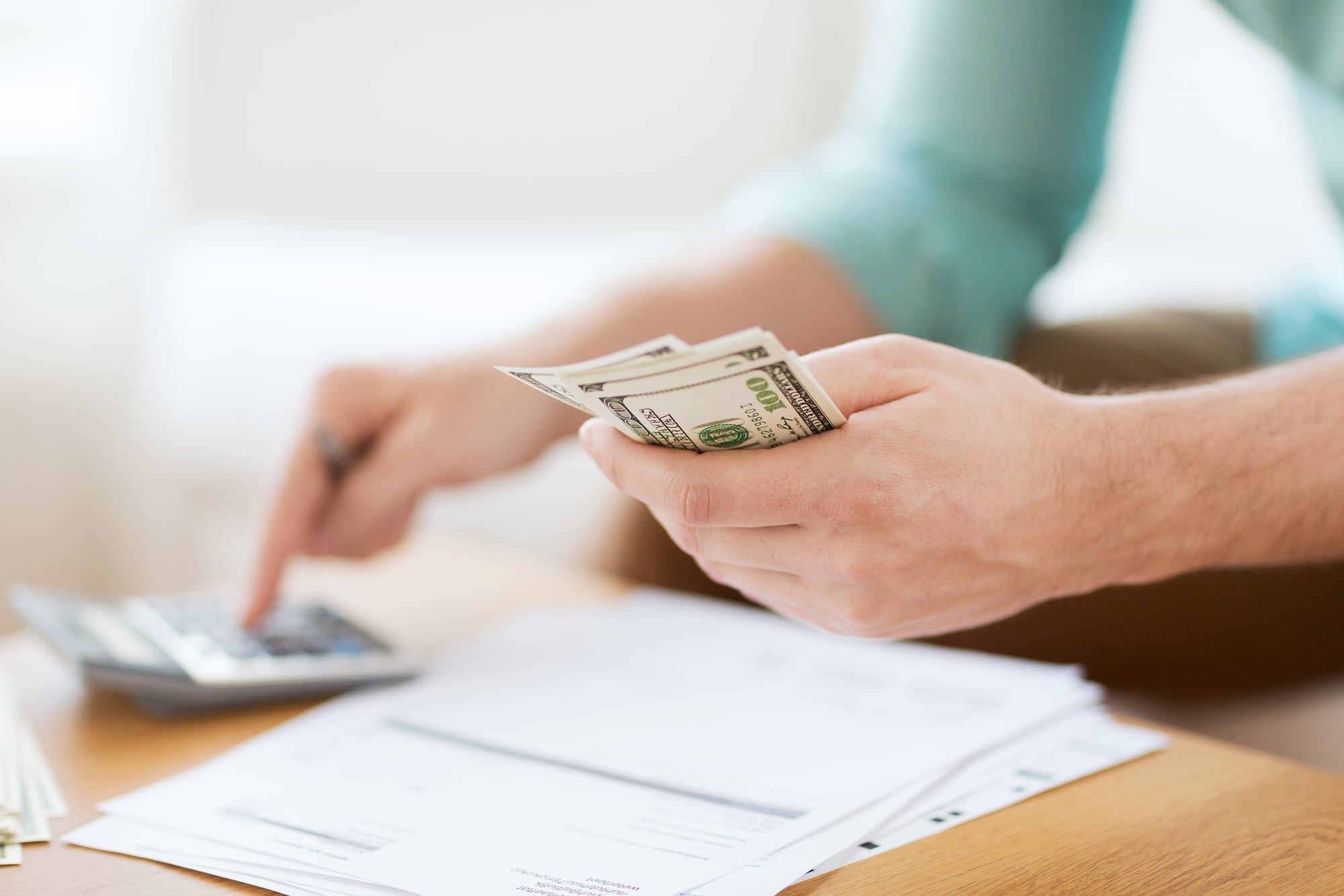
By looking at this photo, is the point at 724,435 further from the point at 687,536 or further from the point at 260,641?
the point at 260,641

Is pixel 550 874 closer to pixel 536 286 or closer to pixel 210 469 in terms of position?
pixel 536 286

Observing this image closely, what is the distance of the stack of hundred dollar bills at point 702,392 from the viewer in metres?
0.31

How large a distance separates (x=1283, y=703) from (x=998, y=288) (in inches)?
12.4

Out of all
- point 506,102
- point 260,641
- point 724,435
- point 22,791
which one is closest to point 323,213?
point 506,102

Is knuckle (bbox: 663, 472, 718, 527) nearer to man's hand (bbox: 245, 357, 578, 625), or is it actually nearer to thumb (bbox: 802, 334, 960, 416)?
thumb (bbox: 802, 334, 960, 416)

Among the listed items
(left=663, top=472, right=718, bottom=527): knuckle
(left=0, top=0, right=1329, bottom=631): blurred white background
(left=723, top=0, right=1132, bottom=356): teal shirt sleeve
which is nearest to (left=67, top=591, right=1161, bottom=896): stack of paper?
(left=663, top=472, right=718, bottom=527): knuckle

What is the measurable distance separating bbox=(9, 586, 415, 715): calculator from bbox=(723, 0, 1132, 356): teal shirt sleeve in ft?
1.16

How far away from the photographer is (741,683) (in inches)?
20.8

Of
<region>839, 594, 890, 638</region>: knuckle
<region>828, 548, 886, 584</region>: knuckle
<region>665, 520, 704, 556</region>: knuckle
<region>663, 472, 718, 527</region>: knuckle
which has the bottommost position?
<region>839, 594, 890, 638</region>: knuckle

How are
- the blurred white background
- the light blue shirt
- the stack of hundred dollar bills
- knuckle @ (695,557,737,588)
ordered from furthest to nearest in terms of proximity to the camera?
the blurred white background → the light blue shirt → knuckle @ (695,557,737,588) → the stack of hundred dollar bills

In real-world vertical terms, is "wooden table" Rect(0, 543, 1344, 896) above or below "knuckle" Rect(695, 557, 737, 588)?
below

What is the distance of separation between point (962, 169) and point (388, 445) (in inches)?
17.1

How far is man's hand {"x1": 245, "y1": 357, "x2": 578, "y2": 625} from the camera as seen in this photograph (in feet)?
1.96

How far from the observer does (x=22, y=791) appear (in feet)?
1.43
